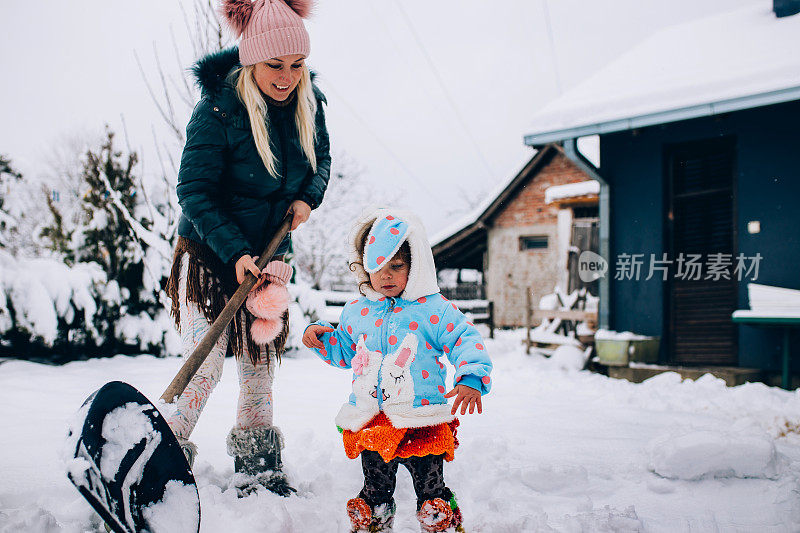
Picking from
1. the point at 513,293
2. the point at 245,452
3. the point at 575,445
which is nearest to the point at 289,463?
the point at 245,452

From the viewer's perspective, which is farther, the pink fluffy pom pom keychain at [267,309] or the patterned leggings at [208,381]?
the pink fluffy pom pom keychain at [267,309]

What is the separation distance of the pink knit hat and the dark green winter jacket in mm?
141

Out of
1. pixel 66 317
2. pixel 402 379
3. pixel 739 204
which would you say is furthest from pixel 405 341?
pixel 739 204

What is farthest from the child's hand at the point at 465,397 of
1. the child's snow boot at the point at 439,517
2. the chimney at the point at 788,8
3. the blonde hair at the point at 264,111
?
the chimney at the point at 788,8

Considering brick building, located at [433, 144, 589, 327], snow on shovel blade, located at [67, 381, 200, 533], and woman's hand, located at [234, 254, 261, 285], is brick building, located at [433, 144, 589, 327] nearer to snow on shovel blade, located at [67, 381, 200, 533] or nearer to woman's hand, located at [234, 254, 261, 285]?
woman's hand, located at [234, 254, 261, 285]

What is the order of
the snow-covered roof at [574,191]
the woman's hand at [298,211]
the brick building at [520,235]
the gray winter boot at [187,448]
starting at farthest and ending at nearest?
the brick building at [520,235], the snow-covered roof at [574,191], the woman's hand at [298,211], the gray winter boot at [187,448]

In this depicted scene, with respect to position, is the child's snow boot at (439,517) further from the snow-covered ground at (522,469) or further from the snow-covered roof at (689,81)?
the snow-covered roof at (689,81)

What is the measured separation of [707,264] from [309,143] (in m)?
6.03

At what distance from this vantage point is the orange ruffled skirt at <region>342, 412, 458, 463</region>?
5.96 feet

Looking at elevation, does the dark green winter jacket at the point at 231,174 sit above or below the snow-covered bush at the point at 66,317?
above

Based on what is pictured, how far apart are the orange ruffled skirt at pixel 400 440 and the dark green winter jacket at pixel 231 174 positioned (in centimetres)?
80

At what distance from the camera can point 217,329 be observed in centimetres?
193

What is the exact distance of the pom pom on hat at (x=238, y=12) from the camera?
2180 millimetres

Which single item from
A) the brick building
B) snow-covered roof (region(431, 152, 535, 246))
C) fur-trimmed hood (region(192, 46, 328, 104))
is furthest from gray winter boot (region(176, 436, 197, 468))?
snow-covered roof (region(431, 152, 535, 246))
